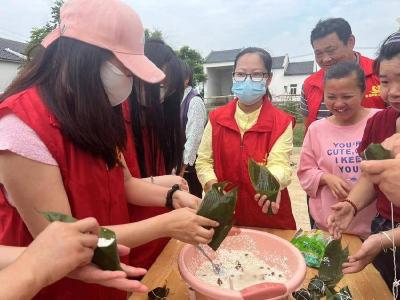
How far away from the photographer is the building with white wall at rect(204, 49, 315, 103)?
1205 inches

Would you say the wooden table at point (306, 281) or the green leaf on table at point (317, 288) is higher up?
the green leaf on table at point (317, 288)

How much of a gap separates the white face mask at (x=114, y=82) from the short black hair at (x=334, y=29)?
1.80 m

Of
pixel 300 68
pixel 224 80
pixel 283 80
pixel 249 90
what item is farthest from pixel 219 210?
pixel 300 68

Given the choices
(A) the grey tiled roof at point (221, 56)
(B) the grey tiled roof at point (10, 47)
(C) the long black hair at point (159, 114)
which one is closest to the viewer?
(C) the long black hair at point (159, 114)

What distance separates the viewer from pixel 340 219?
4.87ft

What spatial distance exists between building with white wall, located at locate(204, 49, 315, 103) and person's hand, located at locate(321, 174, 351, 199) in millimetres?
27939

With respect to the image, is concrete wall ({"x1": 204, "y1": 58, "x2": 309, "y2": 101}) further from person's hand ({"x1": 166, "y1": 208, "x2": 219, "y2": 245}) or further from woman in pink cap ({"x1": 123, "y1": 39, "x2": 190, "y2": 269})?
person's hand ({"x1": 166, "y1": 208, "x2": 219, "y2": 245})

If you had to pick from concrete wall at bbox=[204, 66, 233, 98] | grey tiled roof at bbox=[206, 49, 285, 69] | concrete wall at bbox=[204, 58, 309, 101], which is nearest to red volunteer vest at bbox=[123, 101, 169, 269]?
concrete wall at bbox=[204, 58, 309, 101]

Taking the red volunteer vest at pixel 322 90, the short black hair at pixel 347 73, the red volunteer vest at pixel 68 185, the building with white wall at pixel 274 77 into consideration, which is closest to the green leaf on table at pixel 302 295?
the red volunteer vest at pixel 68 185

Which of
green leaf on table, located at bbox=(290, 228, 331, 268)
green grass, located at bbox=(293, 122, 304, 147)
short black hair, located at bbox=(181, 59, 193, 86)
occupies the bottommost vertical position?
green grass, located at bbox=(293, 122, 304, 147)

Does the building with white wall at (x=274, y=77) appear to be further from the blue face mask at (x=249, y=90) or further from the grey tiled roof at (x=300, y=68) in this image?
the blue face mask at (x=249, y=90)

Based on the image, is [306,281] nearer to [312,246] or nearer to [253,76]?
[312,246]

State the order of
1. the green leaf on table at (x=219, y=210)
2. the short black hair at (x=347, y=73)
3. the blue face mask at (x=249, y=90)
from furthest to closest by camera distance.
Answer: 1. the blue face mask at (x=249, y=90)
2. the short black hair at (x=347, y=73)
3. the green leaf on table at (x=219, y=210)

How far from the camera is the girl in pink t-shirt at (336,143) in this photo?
184cm
